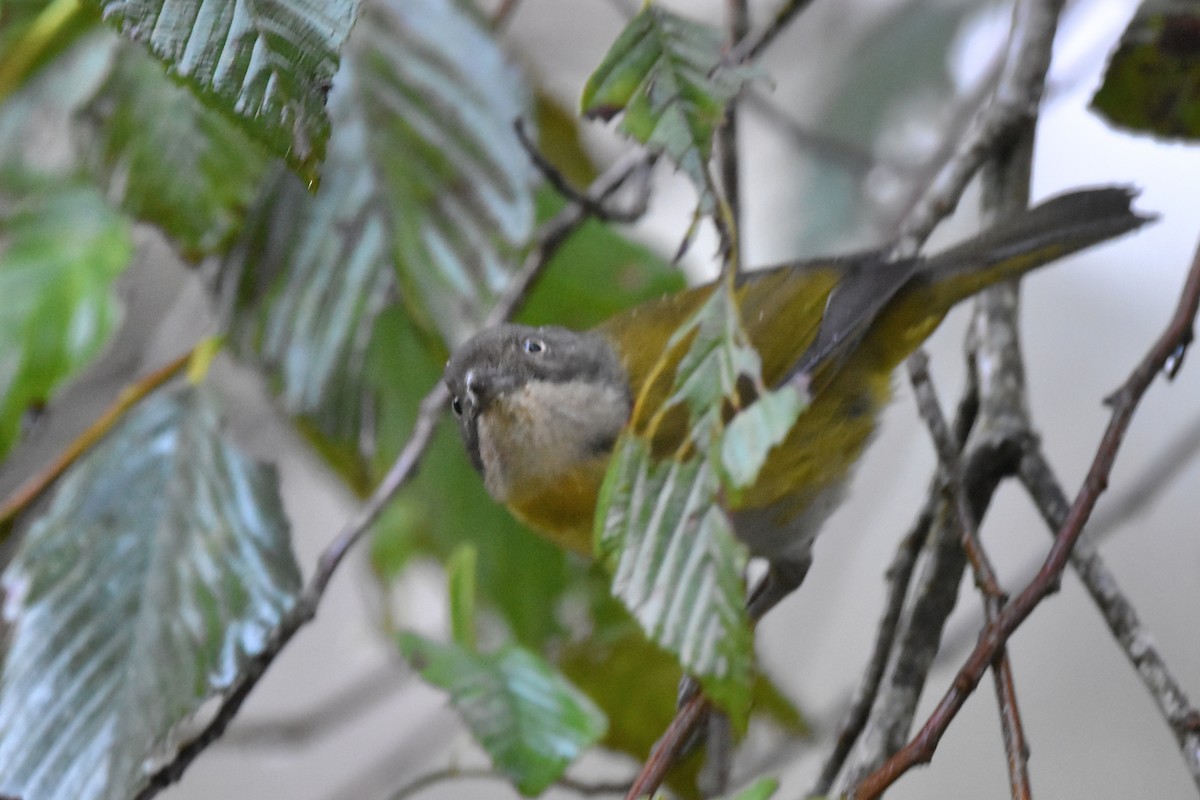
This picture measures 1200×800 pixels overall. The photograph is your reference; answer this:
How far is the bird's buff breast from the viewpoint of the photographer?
1.28m

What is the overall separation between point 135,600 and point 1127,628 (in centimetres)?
89

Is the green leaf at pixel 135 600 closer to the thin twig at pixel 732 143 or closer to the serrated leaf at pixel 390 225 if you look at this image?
the serrated leaf at pixel 390 225

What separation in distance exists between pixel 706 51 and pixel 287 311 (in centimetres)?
75

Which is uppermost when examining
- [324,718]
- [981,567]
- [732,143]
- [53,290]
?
[53,290]

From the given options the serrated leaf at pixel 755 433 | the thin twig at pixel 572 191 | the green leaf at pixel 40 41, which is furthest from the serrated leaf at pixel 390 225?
the serrated leaf at pixel 755 433

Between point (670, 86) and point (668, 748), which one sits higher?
point (670, 86)

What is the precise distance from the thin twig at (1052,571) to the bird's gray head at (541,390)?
564 mm

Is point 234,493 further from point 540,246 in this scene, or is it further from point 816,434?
point 816,434

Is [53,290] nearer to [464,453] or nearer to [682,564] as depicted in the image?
[464,453]

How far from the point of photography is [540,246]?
127 centimetres

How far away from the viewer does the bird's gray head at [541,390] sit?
4.07 feet

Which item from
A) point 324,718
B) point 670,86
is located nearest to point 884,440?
point 324,718

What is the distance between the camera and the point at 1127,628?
2.94 feet

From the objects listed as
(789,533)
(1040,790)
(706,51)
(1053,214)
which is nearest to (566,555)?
(789,533)
